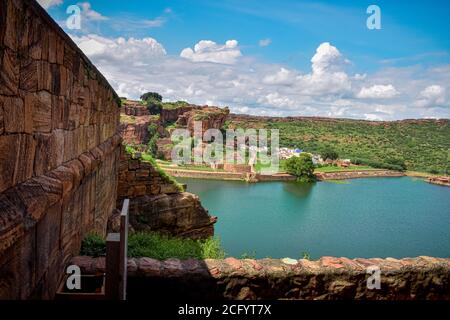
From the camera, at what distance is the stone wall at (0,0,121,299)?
168 cm

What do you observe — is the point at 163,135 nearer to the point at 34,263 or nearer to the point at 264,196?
the point at 264,196

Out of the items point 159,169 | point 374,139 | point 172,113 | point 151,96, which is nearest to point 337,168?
point 374,139

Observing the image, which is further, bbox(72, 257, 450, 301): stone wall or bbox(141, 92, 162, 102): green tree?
bbox(141, 92, 162, 102): green tree

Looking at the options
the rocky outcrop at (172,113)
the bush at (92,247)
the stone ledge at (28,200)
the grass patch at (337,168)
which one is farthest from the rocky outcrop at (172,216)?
the rocky outcrop at (172,113)

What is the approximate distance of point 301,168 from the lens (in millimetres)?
51312

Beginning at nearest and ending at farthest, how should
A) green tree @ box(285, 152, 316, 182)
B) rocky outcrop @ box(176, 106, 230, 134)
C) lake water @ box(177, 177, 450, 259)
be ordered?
lake water @ box(177, 177, 450, 259), green tree @ box(285, 152, 316, 182), rocky outcrop @ box(176, 106, 230, 134)

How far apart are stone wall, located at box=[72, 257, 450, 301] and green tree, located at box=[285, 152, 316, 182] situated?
47.1 meters

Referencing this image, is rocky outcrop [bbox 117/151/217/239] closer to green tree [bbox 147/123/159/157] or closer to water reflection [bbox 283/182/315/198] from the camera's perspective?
water reflection [bbox 283/182/315/198]

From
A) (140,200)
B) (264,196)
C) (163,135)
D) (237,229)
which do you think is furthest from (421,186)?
(140,200)

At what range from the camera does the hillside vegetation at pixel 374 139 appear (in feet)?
240

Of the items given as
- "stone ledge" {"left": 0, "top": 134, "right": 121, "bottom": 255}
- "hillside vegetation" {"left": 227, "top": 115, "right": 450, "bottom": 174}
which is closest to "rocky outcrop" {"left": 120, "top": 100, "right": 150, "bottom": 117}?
"hillside vegetation" {"left": 227, "top": 115, "right": 450, "bottom": 174}

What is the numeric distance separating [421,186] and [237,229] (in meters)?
41.7

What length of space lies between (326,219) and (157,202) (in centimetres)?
2369

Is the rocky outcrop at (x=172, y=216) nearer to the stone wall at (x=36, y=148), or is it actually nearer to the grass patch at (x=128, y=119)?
the stone wall at (x=36, y=148)
